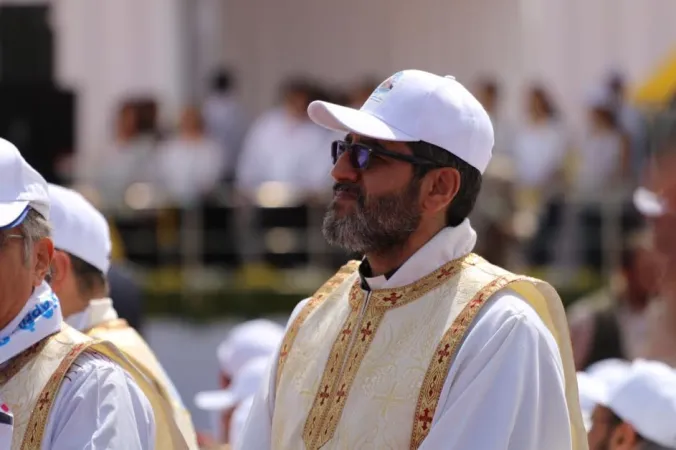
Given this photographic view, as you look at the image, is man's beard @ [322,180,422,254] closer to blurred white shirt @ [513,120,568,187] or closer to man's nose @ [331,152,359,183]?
man's nose @ [331,152,359,183]

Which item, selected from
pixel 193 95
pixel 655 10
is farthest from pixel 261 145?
pixel 655 10

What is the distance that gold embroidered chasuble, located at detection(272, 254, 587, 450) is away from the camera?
435 centimetres

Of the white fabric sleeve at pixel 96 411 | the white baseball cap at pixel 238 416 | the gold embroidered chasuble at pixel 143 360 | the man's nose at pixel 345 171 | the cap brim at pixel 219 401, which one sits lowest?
the cap brim at pixel 219 401

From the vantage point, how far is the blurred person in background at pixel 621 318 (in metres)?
8.65

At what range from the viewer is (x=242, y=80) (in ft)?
61.8

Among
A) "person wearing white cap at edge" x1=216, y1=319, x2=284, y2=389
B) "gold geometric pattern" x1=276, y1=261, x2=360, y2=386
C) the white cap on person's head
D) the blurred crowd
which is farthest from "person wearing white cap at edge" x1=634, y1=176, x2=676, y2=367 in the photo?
the blurred crowd

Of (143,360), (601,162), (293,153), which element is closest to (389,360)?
(143,360)

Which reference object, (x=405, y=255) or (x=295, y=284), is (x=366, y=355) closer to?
(x=405, y=255)

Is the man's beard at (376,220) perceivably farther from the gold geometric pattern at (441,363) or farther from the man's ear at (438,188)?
the gold geometric pattern at (441,363)

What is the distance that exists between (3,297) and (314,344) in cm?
90

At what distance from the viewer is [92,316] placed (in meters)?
5.34

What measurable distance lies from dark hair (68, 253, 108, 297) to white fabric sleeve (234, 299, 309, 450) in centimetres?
84

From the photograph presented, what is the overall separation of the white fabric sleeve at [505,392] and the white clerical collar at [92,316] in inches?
56.5

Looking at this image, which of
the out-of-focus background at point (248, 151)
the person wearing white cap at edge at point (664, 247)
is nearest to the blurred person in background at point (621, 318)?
the person wearing white cap at edge at point (664, 247)
